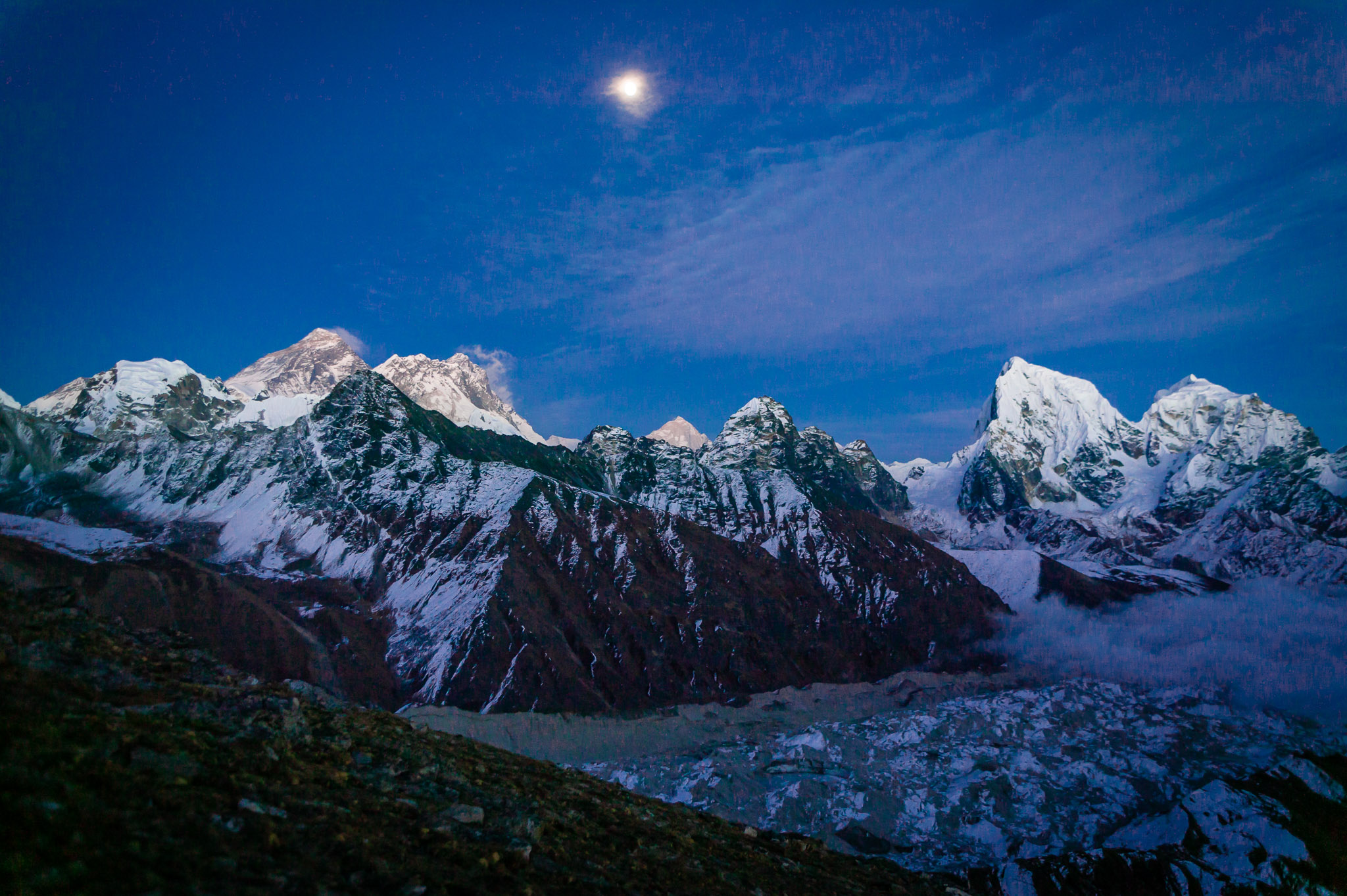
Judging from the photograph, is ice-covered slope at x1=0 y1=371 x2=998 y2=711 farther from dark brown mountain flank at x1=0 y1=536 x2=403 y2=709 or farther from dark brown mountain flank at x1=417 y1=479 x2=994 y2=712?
dark brown mountain flank at x1=0 y1=536 x2=403 y2=709

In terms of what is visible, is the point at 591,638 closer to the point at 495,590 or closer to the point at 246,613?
the point at 495,590

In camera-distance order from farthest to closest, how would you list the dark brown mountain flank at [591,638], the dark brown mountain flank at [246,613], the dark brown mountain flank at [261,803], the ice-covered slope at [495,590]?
the ice-covered slope at [495,590] < the dark brown mountain flank at [591,638] < the dark brown mountain flank at [246,613] < the dark brown mountain flank at [261,803]

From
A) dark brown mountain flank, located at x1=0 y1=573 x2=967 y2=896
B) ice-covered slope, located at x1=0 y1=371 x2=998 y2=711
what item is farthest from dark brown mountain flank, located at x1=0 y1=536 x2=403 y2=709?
dark brown mountain flank, located at x1=0 y1=573 x2=967 y2=896

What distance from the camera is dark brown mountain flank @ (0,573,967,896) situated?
Answer: 13.0m

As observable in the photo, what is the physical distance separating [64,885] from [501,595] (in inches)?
6123

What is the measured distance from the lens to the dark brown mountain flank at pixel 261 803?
510 inches

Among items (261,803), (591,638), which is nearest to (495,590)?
(591,638)

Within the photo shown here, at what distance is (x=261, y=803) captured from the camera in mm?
17984

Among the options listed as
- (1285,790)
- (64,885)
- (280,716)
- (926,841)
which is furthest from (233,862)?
(1285,790)

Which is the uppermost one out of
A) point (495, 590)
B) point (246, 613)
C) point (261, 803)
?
point (495, 590)

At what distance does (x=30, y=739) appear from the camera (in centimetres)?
1481

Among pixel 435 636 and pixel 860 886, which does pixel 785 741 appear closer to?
pixel 435 636

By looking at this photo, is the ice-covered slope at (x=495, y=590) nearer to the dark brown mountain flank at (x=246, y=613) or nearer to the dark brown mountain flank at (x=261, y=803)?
the dark brown mountain flank at (x=246, y=613)

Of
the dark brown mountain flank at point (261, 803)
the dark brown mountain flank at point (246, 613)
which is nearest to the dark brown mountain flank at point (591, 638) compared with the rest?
the dark brown mountain flank at point (246, 613)
